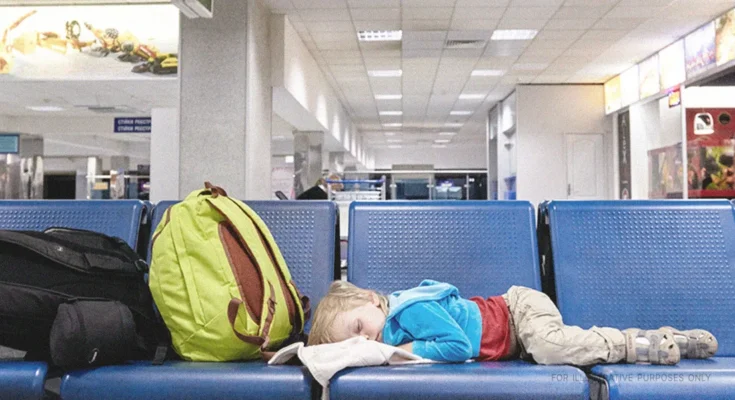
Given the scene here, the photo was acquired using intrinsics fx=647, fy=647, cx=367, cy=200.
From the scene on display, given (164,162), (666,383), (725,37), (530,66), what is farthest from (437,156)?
(666,383)

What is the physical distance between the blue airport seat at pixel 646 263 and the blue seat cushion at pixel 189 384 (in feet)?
3.32

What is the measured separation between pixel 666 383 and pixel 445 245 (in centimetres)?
92

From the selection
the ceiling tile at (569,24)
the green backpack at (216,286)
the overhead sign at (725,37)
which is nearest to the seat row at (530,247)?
the green backpack at (216,286)

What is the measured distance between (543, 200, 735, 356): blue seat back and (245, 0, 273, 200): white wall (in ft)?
13.0

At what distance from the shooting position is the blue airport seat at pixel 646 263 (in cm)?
210

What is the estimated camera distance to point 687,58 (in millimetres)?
7852

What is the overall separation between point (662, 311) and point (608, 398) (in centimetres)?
73

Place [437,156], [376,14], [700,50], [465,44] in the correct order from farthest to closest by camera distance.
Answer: [437,156] < [465,44] < [700,50] < [376,14]

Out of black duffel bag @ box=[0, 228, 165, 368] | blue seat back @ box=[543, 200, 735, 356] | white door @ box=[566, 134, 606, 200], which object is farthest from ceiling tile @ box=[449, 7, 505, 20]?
black duffel bag @ box=[0, 228, 165, 368]

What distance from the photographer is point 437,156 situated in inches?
946

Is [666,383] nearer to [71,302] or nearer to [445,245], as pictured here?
[445,245]

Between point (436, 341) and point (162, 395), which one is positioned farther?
point (436, 341)

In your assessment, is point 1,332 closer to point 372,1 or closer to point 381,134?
point 372,1

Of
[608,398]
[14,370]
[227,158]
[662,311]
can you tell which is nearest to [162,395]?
[14,370]
